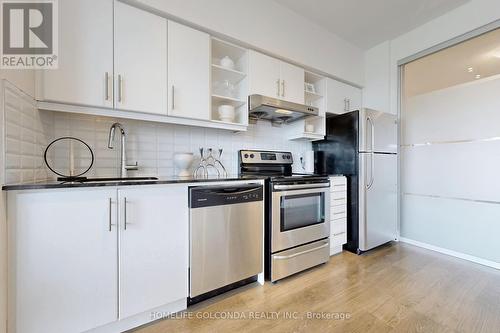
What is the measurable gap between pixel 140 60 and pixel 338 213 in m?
2.44

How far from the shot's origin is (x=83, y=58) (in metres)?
1.42

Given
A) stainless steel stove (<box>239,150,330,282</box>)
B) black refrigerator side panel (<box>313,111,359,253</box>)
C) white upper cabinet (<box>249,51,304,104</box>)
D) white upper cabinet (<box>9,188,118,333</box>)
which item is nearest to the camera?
white upper cabinet (<box>9,188,118,333</box>)

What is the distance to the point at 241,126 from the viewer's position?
7.03ft

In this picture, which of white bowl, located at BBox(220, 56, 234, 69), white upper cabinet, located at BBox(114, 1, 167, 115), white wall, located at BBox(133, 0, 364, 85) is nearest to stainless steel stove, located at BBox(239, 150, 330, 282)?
white bowl, located at BBox(220, 56, 234, 69)

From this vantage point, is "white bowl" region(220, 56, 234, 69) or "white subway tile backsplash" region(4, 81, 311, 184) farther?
"white bowl" region(220, 56, 234, 69)

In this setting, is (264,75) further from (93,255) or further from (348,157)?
(93,255)

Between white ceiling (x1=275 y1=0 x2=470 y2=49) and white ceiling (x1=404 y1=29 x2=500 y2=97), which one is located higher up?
white ceiling (x1=275 y1=0 x2=470 y2=49)

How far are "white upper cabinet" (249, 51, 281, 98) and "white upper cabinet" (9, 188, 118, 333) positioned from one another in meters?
1.63

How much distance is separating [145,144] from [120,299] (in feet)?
3.89

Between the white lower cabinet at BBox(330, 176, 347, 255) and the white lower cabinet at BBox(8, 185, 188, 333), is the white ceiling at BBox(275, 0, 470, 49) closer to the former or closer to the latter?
the white lower cabinet at BBox(330, 176, 347, 255)

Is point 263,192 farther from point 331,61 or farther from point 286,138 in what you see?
point 331,61

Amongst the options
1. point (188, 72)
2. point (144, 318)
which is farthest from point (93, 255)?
point (188, 72)

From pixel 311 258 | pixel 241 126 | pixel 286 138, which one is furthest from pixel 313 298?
pixel 286 138

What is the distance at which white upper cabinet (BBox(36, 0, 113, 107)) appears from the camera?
1.37 metres
